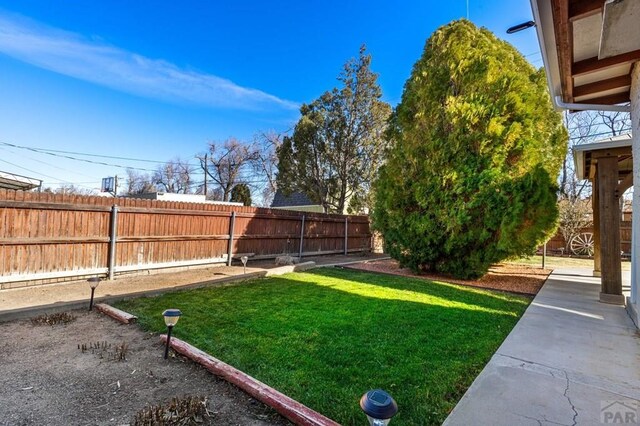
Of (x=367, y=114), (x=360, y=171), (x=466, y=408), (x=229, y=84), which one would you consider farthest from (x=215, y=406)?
(x=229, y=84)

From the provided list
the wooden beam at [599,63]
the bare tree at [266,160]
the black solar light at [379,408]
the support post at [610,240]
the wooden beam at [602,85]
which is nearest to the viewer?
the black solar light at [379,408]

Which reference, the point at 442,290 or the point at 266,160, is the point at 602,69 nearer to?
the point at 442,290

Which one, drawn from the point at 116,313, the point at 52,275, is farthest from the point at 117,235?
the point at 116,313

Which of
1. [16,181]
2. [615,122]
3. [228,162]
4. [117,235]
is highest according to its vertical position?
[615,122]

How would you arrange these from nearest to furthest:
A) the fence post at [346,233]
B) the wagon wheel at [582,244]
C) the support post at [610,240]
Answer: the support post at [610,240] → the fence post at [346,233] → the wagon wheel at [582,244]

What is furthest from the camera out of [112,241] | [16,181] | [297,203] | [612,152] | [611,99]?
[297,203]

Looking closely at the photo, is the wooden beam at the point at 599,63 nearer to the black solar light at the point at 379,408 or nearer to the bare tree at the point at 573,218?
the black solar light at the point at 379,408

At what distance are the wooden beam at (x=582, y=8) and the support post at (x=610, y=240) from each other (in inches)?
157

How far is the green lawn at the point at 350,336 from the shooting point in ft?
7.39

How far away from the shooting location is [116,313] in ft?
13.2

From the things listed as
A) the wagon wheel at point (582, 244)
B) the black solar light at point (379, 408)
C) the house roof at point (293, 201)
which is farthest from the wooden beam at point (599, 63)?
the house roof at point (293, 201)

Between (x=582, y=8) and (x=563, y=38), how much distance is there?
0.33 metres

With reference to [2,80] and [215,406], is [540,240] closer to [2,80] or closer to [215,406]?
[215,406]

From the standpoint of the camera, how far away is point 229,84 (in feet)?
53.1
